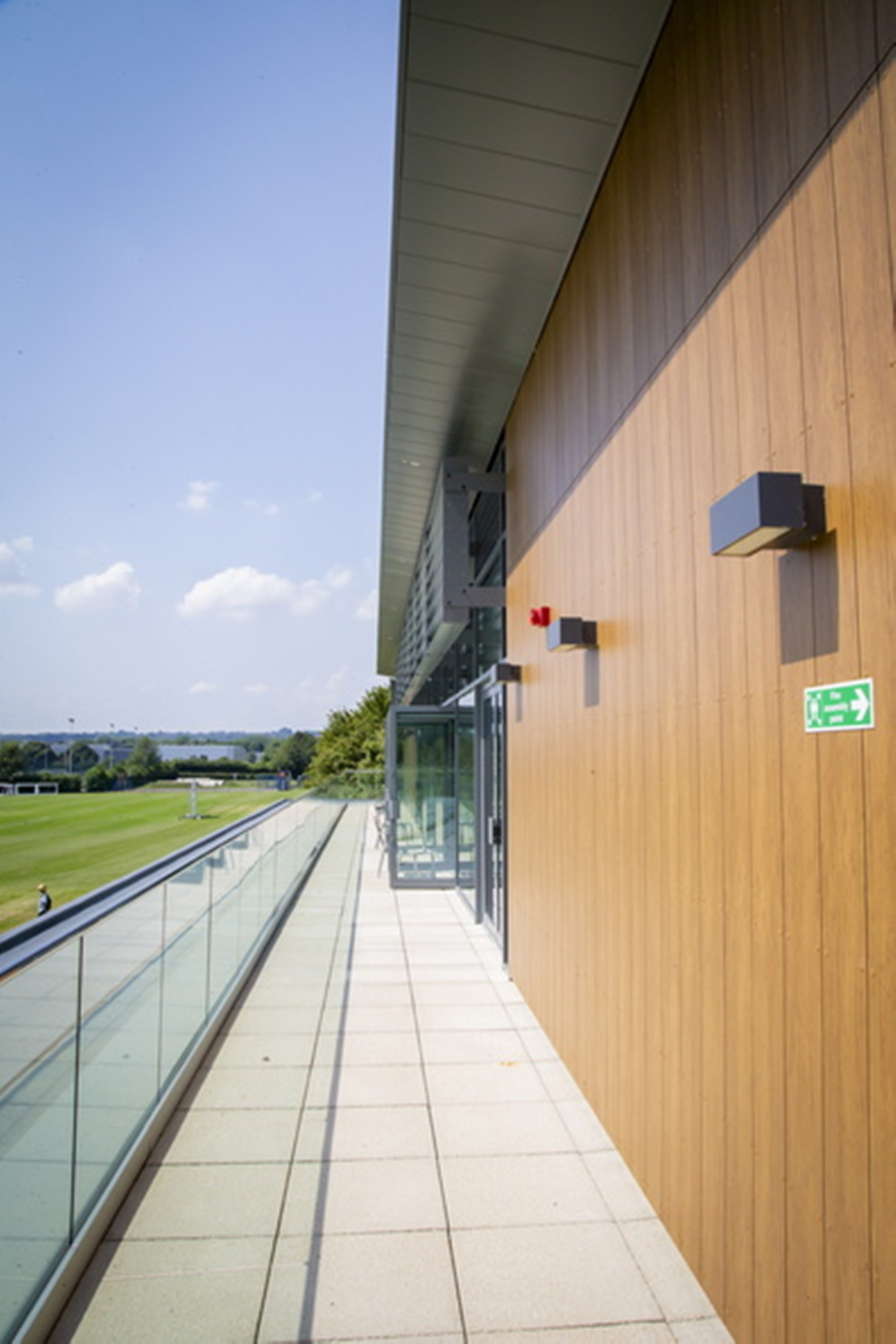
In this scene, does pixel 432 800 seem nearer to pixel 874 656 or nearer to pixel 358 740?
pixel 874 656

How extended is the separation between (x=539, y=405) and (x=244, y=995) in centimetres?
428

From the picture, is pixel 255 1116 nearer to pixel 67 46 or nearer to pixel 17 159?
pixel 67 46

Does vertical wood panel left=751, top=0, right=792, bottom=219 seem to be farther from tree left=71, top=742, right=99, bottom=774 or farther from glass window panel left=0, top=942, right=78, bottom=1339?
tree left=71, top=742, right=99, bottom=774

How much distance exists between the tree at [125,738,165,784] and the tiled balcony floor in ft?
77.3

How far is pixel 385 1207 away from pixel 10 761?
65.0 ft

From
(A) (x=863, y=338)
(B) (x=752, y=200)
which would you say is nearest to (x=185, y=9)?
(B) (x=752, y=200)

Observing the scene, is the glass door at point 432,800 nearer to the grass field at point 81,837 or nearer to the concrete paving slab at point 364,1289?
the concrete paving slab at point 364,1289

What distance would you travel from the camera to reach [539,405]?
5.11 m

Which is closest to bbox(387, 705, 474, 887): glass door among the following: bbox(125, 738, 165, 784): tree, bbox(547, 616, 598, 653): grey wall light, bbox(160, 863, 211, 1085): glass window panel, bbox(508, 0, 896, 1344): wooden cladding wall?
bbox(160, 863, 211, 1085): glass window panel

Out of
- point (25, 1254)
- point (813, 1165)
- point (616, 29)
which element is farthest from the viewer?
point (616, 29)

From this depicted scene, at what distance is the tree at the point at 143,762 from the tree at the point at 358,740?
21.4 ft

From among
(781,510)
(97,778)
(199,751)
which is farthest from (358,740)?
(781,510)

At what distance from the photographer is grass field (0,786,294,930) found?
987 inches

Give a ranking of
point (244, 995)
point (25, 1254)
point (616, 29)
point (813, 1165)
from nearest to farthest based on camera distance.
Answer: point (813, 1165) < point (25, 1254) < point (616, 29) < point (244, 995)
